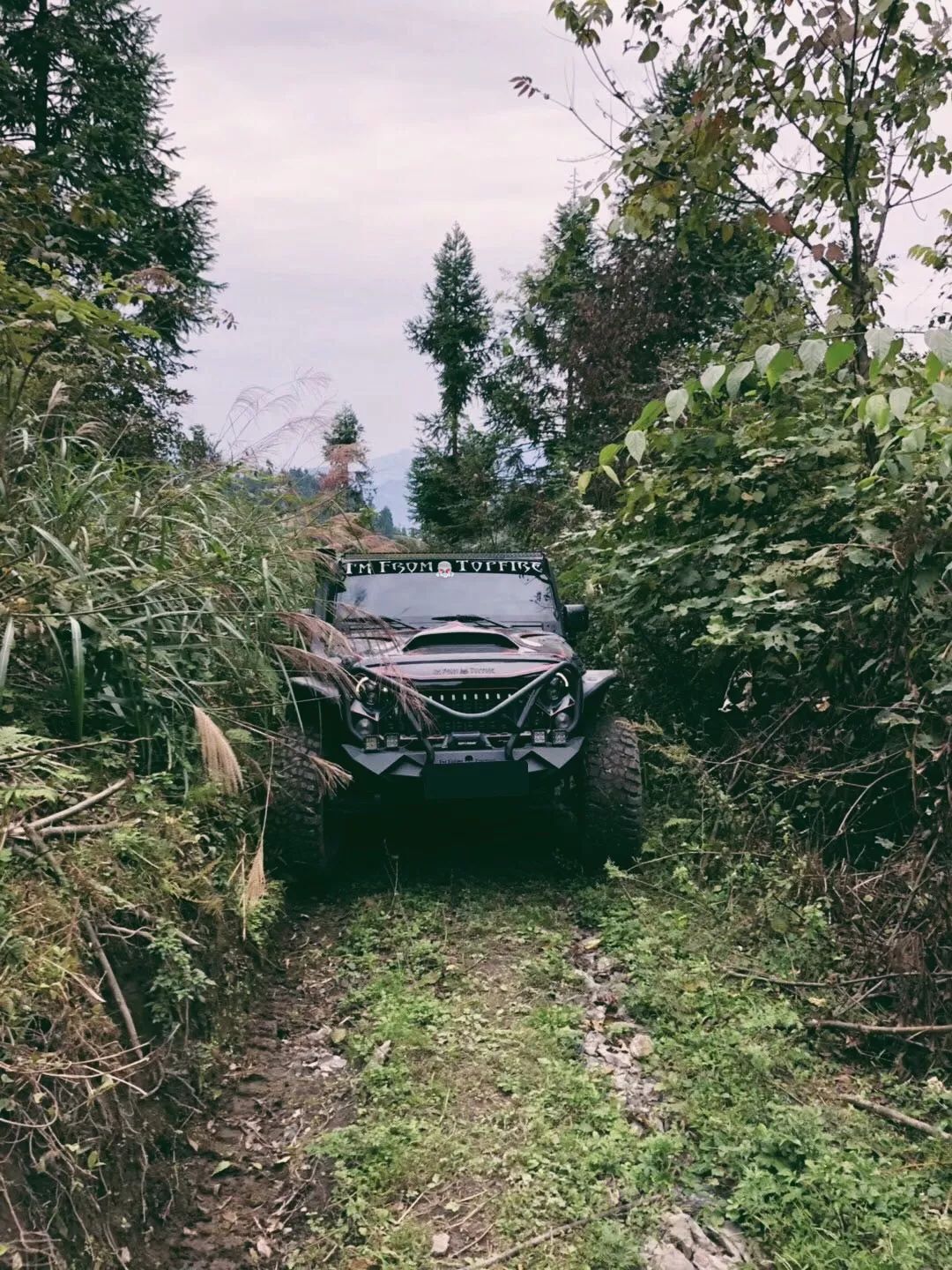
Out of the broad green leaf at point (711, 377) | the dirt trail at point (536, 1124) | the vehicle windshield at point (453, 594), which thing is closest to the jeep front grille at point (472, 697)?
the vehicle windshield at point (453, 594)

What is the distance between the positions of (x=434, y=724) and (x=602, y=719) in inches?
38.5

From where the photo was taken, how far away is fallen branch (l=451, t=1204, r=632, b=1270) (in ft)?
7.06

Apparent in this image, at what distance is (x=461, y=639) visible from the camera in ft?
15.4

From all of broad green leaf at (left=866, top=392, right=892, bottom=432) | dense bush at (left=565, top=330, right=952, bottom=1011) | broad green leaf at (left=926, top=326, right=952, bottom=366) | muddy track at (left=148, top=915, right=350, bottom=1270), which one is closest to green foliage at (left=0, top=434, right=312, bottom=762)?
muddy track at (left=148, top=915, right=350, bottom=1270)

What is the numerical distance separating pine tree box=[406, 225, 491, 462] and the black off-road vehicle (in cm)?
2200

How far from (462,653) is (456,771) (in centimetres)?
67

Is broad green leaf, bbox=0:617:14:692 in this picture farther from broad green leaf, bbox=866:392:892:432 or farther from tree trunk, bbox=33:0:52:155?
tree trunk, bbox=33:0:52:155

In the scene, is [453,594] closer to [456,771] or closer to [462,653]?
[462,653]

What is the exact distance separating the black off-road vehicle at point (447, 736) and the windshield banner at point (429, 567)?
2.53 ft

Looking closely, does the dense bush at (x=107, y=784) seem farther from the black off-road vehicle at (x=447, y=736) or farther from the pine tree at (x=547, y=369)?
the pine tree at (x=547, y=369)

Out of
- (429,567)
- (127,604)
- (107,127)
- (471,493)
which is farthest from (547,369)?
(127,604)

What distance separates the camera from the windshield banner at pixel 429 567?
214 inches

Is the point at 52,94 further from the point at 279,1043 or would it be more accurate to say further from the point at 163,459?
the point at 279,1043

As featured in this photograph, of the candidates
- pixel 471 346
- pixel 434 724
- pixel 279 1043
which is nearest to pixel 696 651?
pixel 434 724
